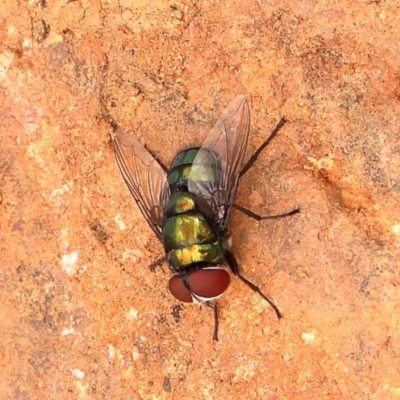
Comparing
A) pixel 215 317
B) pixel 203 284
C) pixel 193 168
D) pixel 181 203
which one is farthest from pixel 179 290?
pixel 193 168

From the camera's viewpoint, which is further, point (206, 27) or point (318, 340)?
point (206, 27)

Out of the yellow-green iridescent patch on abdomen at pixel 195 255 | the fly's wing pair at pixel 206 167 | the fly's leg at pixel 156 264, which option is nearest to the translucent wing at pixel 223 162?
the fly's wing pair at pixel 206 167

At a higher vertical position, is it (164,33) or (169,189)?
(164,33)

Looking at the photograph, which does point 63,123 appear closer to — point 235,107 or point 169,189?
point 169,189

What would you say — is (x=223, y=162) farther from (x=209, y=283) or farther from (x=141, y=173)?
(x=209, y=283)

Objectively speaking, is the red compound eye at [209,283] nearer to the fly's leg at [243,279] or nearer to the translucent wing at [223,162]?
the fly's leg at [243,279]

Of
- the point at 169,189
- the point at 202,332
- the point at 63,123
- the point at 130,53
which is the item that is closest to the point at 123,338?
the point at 202,332
